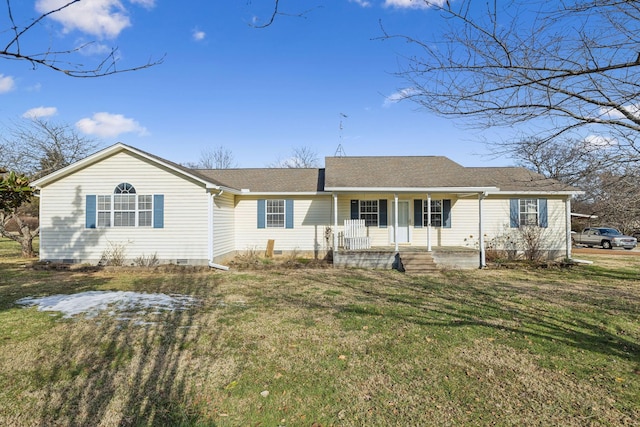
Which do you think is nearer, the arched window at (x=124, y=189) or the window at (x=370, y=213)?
the arched window at (x=124, y=189)

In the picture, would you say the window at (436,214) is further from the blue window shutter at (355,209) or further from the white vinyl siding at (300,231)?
the white vinyl siding at (300,231)

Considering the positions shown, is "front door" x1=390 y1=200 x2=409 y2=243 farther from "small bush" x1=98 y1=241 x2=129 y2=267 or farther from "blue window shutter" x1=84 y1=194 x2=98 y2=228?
"blue window shutter" x1=84 y1=194 x2=98 y2=228

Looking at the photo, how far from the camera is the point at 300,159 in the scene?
156 ft

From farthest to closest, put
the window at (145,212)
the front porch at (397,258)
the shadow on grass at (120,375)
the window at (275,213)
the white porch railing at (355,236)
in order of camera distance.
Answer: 1. the window at (275,213)
2. the white porch railing at (355,236)
3. the front porch at (397,258)
4. the window at (145,212)
5. the shadow on grass at (120,375)

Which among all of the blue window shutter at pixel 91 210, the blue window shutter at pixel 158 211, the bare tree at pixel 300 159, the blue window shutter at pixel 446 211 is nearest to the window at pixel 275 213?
the blue window shutter at pixel 158 211

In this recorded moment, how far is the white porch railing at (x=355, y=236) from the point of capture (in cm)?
1352

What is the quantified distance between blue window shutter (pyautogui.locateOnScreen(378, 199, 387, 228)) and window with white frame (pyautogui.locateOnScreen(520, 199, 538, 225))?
5894mm

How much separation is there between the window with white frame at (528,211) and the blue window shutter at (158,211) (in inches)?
578

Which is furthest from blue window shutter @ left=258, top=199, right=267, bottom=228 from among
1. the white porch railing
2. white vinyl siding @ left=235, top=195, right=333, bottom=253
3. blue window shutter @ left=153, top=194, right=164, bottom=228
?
blue window shutter @ left=153, top=194, right=164, bottom=228

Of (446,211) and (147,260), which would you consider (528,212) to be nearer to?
(446,211)

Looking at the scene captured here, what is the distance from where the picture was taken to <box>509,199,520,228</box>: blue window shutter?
49.4 ft

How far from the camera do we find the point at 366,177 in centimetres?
1419

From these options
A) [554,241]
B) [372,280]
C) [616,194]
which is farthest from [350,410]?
[554,241]

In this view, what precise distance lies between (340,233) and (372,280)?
4.57 meters
